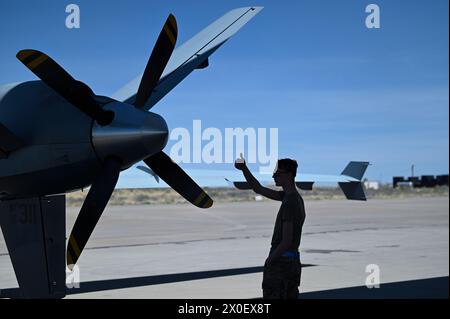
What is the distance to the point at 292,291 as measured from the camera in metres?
8.65

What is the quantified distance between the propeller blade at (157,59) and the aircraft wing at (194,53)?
82 cm

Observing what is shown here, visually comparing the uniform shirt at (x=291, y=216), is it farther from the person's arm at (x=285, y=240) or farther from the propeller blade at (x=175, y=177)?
the propeller blade at (x=175, y=177)

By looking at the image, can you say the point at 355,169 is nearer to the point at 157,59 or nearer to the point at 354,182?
the point at 354,182

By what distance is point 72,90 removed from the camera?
923cm

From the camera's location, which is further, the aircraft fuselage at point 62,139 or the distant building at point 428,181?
the distant building at point 428,181

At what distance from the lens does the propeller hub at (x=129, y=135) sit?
915cm

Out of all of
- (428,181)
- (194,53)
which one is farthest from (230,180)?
(428,181)

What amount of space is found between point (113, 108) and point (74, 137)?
0.65 m

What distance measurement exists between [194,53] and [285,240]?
4.69 metres

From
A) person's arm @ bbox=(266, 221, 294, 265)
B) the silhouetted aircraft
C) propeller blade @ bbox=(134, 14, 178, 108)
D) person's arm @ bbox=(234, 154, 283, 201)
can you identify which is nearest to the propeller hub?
the silhouetted aircraft

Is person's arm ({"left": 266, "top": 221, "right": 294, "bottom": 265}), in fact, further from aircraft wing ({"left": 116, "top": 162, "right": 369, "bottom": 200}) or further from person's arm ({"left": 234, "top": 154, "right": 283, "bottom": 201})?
aircraft wing ({"left": 116, "top": 162, "right": 369, "bottom": 200})

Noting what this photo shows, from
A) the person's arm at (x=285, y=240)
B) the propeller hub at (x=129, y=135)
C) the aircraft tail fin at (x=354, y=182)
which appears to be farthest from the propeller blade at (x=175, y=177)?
the aircraft tail fin at (x=354, y=182)

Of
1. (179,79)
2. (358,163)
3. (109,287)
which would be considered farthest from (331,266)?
(179,79)
